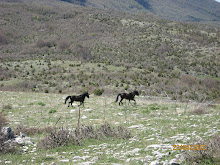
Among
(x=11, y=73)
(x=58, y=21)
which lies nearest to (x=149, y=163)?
(x=11, y=73)

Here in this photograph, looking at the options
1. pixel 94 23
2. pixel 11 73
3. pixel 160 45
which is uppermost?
pixel 94 23

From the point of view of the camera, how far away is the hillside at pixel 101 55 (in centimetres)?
3528

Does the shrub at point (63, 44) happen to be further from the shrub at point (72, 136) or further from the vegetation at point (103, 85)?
the shrub at point (72, 136)

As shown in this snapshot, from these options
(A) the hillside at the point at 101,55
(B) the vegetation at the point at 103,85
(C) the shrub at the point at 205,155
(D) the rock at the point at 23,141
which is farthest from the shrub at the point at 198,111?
(A) the hillside at the point at 101,55

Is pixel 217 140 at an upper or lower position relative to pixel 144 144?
upper

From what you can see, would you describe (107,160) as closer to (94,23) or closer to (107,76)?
(107,76)

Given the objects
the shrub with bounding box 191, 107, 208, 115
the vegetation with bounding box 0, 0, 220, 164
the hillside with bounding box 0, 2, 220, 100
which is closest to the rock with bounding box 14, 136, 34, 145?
the vegetation with bounding box 0, 0, 220, 164

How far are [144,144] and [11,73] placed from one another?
1582 inches

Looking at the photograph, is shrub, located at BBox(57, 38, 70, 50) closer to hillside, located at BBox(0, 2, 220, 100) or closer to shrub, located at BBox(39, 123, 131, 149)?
hillside, located at BBox(0, 2, 220, 100)

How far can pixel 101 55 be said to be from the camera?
2373 inches

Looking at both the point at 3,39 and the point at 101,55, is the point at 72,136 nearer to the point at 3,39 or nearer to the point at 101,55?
the point at 101,55

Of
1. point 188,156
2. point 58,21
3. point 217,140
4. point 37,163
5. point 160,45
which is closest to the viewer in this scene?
point 188,156

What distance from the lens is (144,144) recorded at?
6398mm

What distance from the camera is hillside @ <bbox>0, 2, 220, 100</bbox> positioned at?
116ft
